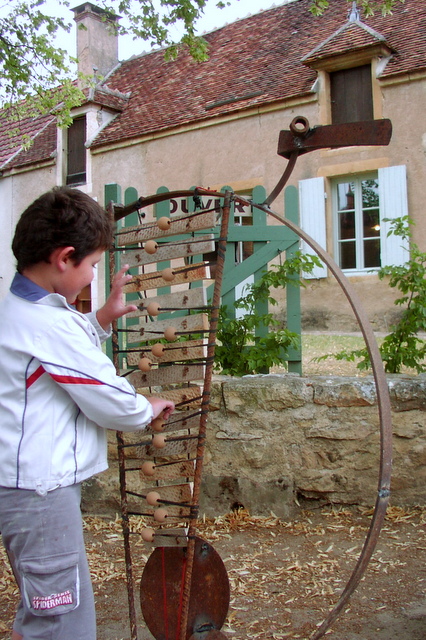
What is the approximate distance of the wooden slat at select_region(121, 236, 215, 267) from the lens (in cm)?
216

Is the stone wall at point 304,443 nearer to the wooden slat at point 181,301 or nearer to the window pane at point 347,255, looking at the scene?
the wooden slat at point 181,301

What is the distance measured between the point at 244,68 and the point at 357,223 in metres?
3.80

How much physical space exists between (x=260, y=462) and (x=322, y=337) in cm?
507

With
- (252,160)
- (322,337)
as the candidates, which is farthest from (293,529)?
(252,160)

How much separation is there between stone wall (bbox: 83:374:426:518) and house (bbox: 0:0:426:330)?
16.0 feet

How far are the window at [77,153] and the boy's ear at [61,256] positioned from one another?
11287 mm

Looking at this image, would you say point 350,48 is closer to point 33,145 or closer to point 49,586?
point 33,145

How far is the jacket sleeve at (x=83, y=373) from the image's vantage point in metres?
1.54

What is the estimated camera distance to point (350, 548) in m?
3.16

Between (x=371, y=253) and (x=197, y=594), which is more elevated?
(x=371, y=253)

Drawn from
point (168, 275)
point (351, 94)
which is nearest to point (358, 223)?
point (351, 94)

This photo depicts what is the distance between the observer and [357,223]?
9508 millimetres

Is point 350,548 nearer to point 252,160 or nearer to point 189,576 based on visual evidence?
point 189,576

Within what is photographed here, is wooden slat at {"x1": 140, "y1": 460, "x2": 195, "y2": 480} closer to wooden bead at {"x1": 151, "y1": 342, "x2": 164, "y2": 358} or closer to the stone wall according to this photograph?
wooden bead at {"x1": 151, "y1": 342, "x2": 164, "y2": 358}
